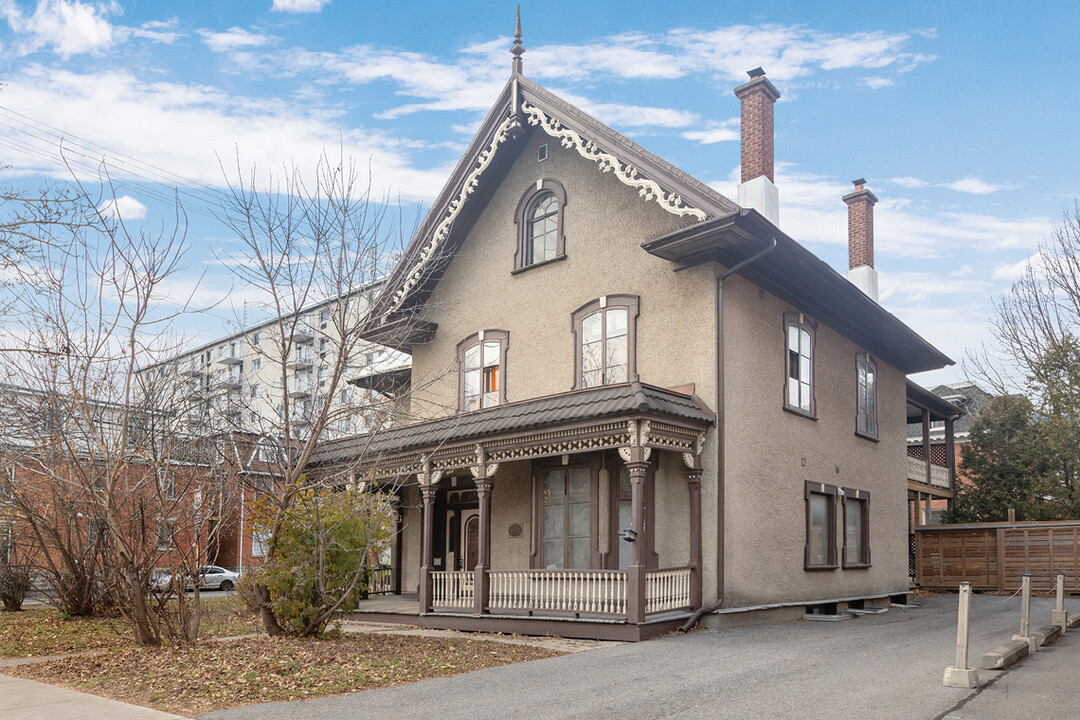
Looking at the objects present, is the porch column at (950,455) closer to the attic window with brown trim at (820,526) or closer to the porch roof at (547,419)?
the attic window with brown trim at (820,526)

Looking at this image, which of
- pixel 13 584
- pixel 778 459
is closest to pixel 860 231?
pixel 778 459

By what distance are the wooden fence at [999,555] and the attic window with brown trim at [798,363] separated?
10.2 metres

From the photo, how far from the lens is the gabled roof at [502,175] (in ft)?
49.9

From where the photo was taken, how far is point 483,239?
19391 mm

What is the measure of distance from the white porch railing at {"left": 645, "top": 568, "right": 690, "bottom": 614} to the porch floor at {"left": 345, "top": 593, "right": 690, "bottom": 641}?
145mm

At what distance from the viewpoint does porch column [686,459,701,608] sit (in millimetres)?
14188

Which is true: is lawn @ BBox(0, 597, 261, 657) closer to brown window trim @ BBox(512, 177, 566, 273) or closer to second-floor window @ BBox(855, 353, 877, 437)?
brown window trim @ BBox(512, 177, 566, 273)

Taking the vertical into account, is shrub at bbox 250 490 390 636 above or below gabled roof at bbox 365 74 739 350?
below

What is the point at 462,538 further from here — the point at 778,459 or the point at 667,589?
the point at 778,459

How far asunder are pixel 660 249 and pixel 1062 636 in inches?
326

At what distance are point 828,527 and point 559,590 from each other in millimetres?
7093

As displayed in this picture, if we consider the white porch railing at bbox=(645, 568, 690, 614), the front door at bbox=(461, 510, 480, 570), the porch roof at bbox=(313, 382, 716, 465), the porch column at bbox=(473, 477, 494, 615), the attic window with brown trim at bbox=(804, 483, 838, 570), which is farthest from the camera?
the front door at bbox=(461, 510, 480, 570)

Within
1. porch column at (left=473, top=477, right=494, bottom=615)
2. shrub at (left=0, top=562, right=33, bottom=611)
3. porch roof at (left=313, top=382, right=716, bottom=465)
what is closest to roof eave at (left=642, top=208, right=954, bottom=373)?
porch roof at (left=313, top=382, right=716, bottom=465)

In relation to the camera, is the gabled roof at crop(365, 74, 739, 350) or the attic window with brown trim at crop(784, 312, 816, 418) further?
the attic window with brown trim at crop(784, 312, 816, 418)
